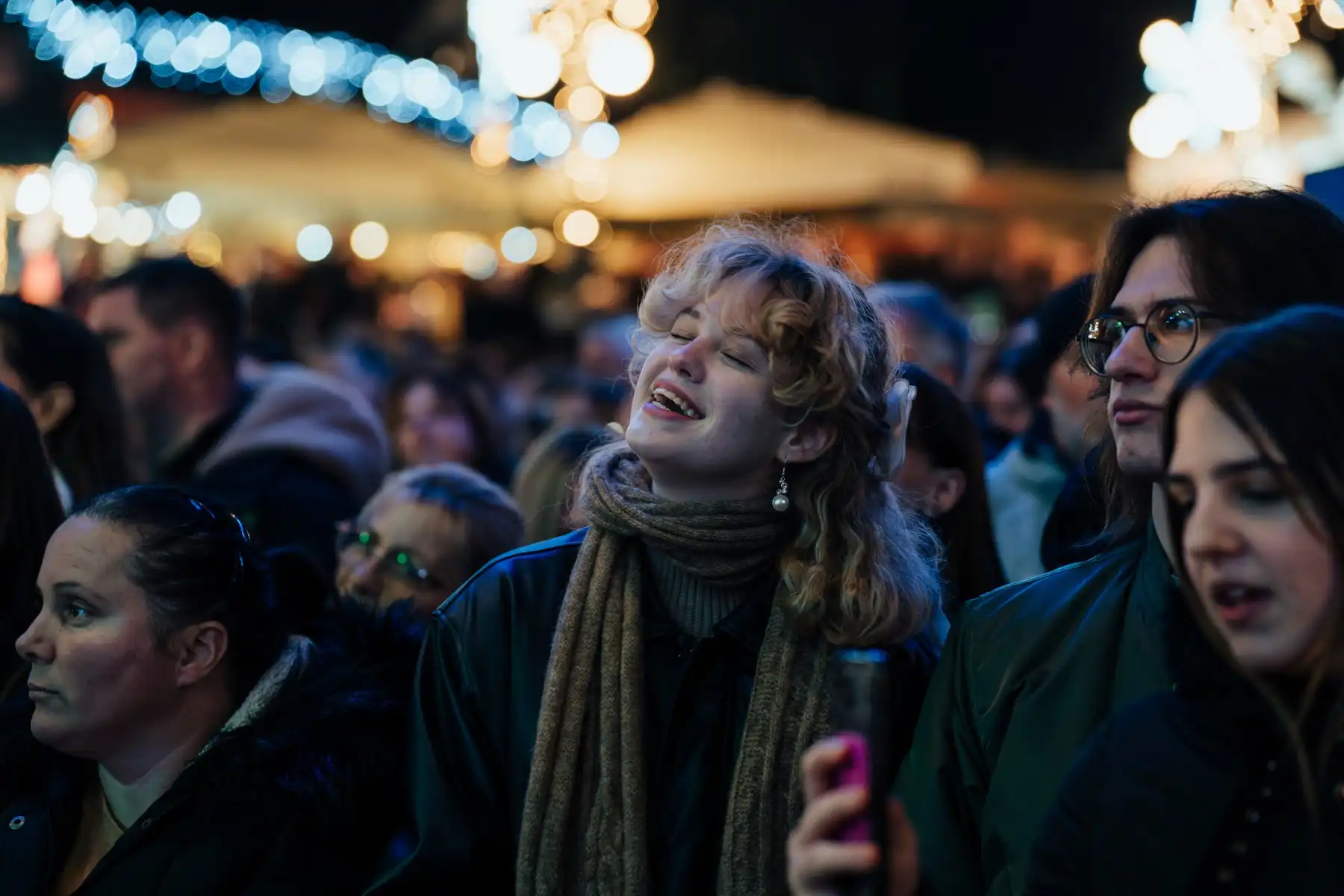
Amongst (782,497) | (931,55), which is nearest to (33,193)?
(782,497)

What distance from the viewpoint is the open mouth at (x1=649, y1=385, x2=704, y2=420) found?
9.06 ft

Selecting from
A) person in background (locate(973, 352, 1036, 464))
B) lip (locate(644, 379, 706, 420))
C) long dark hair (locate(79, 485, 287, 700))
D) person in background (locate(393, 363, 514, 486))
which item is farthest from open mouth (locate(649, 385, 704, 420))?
person in background (locate(393, 363, 514, 486))

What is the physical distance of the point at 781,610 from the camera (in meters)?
2.75

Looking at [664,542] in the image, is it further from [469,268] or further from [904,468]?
[469,268]

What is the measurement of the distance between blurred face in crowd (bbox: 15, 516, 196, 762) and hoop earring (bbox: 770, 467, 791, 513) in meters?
1.15

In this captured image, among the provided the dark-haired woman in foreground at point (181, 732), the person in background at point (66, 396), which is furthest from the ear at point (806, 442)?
the person in background at point (66, 396)

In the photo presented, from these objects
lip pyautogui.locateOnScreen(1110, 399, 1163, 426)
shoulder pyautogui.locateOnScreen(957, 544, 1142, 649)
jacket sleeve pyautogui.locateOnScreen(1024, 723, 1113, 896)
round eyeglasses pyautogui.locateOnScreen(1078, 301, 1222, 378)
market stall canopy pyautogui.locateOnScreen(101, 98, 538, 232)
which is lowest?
jacket sleeve pyautogui.locateOnScreen(1024, 723, 1113, 896)

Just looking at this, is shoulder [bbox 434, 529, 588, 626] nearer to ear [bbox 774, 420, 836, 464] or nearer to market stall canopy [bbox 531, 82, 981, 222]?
ear [bbox 774, 420, 836, 464]

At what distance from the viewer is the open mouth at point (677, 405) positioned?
2.76 meters

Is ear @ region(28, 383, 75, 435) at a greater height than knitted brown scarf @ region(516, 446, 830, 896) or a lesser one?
greater

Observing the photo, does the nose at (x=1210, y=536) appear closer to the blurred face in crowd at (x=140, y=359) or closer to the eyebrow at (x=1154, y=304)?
the eyebrow at (x=1154, y=304)

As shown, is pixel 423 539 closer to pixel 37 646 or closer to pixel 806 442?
pixel 37 646

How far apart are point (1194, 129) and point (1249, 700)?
10878 millimetres

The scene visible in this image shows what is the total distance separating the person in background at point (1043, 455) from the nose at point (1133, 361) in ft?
5.94
